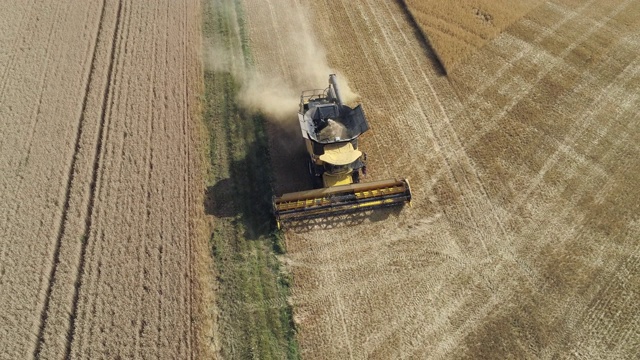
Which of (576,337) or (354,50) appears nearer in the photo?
(576,337)

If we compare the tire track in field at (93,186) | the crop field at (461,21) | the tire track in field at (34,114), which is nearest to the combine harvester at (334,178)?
the tire track in field at (93,186)

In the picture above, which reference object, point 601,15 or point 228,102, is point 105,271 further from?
point 601,15

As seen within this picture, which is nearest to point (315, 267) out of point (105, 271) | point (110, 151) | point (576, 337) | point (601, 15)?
point (105, 271)

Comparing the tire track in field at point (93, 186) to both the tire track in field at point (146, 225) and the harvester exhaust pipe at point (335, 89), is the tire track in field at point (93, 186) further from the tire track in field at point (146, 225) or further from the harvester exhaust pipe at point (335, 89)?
the harvester exhaust pipe at point (335, 89)

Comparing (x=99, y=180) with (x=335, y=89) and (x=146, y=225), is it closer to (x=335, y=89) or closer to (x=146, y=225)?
(x=146, y=225)

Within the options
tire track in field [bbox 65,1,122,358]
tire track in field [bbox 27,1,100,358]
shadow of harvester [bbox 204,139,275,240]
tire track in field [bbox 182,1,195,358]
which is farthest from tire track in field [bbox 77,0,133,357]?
shadow of harvester [bbox 204,139,275,240]

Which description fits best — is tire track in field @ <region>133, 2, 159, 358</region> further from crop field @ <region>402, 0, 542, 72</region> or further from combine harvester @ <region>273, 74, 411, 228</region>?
crop field @ <region>402, 0, 542, 72</region>
